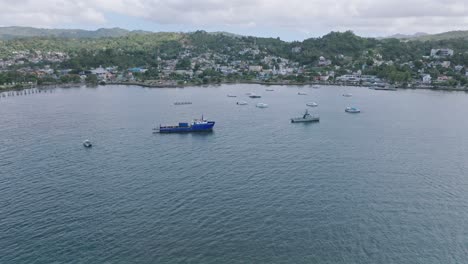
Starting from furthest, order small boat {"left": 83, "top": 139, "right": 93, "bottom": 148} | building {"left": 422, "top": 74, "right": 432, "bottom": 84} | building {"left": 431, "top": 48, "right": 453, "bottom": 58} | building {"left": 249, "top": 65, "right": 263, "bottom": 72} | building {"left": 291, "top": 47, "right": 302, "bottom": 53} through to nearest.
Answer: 1. building {"left": 291, "top": 47, "right": 302, "bottom": 53}
2. building {"left": 431, "top": 48, "right": 453, "bottom": 58}
3. building {"left": 249, "top": 65, "right": 263, "bottom": 72}
4. building {"left": 422, "top": 74, "right": 432, "bottom": 84}
5. small boat {"left": 83, "top": 139, "right": 93, "bottom": 148}

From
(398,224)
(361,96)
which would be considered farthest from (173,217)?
(361,96)

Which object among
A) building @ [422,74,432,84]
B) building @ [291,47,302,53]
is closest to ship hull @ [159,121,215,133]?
building @ [422,74,432,84]

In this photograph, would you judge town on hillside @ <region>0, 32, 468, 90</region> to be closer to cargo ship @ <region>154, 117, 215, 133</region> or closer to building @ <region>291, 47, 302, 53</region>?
building @ <region>291, 47, 302, 53</region>

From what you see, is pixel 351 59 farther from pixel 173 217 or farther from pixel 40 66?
pixel 173 217

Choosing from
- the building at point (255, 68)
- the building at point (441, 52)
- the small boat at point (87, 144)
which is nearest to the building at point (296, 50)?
the building at point (255, 68)

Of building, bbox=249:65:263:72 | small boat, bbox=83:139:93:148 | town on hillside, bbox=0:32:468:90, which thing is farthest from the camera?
building, bbox=249:65:263:72

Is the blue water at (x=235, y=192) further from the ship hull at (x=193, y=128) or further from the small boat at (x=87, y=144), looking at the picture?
the ship hull at (x=193, y=128)
